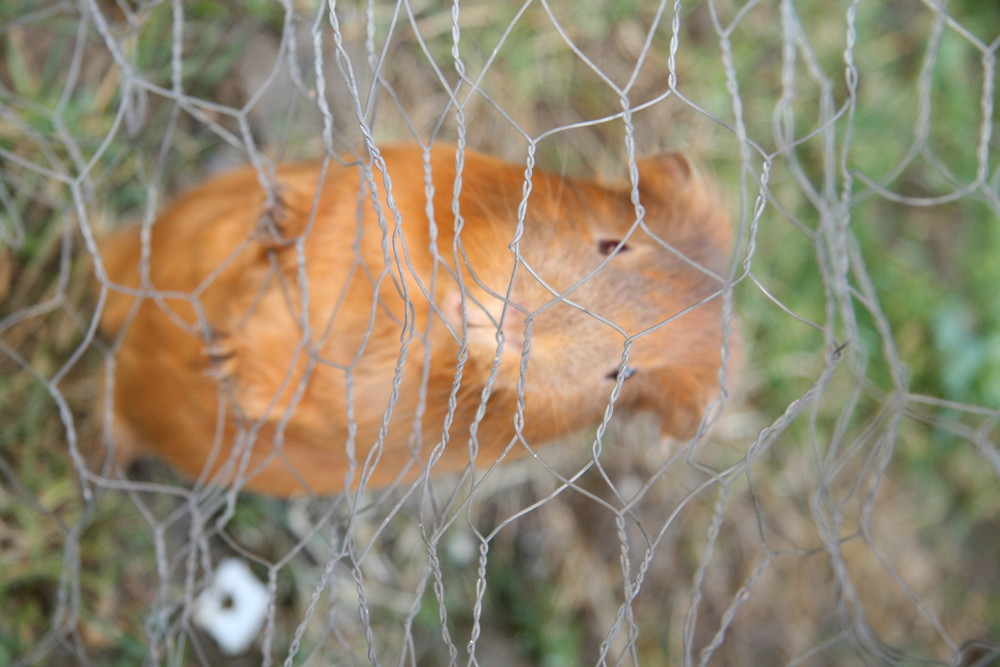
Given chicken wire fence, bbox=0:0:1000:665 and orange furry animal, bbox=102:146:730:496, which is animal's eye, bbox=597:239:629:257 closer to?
orange furry animal, bbox=102:146:730:496

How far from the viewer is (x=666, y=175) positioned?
5.53ft

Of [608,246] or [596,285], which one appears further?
[608,246]

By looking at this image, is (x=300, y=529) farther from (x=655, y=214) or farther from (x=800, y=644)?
(x=800, y=644)

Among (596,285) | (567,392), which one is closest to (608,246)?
(596,285)

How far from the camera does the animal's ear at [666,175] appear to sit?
1.67 metres

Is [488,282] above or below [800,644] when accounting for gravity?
above

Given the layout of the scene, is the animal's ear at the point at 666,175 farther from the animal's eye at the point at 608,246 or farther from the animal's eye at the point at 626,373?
the animal's eye at the point at 626,373

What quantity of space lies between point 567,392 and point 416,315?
27 cm

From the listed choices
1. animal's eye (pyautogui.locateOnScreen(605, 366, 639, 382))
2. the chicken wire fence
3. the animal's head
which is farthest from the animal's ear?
animal's eye (pyautogui.locateOnScreen(605, 366, 639, 382))

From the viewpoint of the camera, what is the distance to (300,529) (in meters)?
2.23

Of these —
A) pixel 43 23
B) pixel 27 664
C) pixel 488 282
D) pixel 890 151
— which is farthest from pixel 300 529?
pixel 890 151

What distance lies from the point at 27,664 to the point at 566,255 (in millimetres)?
1350

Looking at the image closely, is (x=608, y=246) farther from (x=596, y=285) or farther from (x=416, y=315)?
(x=416, y=315)

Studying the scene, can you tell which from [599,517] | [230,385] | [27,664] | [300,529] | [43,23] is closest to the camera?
[230,385]
